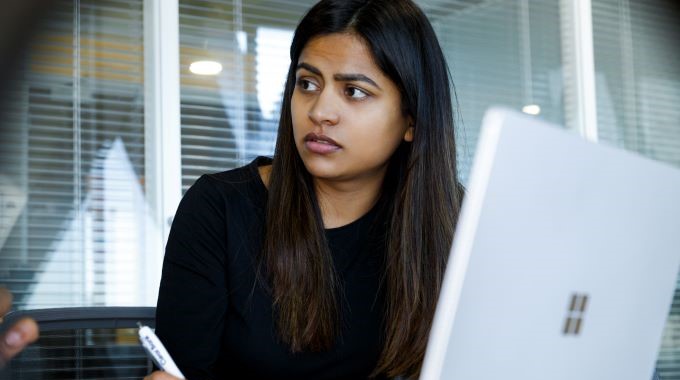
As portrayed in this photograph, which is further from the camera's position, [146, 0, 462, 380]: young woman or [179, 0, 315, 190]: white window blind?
[179, 0, 315, 190]: white window blind

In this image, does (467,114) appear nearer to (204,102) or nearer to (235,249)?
(204,102)

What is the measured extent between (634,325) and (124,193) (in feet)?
8.11

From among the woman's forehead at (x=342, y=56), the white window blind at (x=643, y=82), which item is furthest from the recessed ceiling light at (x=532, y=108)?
the woman's forehead at (x=342, y=56)

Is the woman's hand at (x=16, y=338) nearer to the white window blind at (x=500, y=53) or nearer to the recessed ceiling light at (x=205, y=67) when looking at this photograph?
the recessed ceiling light at (x=205, y=67)

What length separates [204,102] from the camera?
3.21 meters

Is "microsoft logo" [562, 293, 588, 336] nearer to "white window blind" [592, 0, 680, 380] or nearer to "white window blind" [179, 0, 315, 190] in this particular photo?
"white window blind" [179, 0, 315, 190]

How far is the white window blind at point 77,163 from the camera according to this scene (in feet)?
9.65

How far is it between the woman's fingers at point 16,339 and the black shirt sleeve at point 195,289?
64cm

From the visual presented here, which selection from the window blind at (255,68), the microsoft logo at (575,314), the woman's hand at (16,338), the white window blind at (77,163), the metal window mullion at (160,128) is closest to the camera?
the woman's hand at (16,338)

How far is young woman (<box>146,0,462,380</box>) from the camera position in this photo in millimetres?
1291

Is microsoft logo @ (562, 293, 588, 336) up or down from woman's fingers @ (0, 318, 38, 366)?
up

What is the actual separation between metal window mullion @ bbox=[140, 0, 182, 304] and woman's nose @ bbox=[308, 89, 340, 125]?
187 cm

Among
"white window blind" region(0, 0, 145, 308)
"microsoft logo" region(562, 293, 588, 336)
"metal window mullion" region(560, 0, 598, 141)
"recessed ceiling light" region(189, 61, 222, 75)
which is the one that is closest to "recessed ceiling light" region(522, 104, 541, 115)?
"metal window mullion" region(560, 0, 598, 141)

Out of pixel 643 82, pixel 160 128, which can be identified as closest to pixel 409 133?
pixel 160 128
